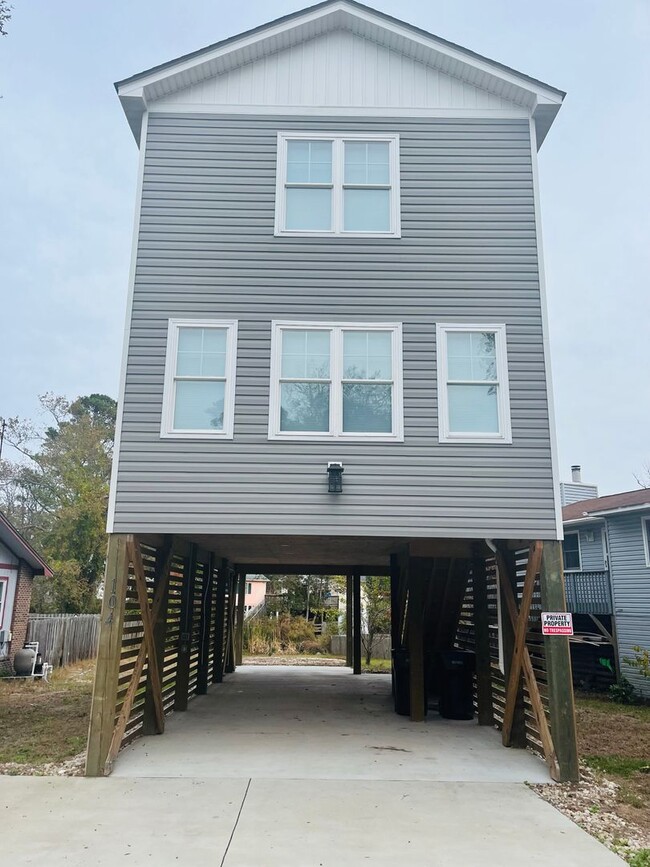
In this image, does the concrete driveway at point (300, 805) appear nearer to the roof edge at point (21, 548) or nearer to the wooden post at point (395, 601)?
the wooden post at point (395, 601)

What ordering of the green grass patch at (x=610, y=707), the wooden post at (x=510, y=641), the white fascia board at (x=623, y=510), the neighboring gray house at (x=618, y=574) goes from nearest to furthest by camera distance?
the wooden post at (x=510, y=641), the green grass patch at (x=610, y=707), the white fascia board at (x=623, y=510), the neighboring gray house at (x=618, y=574)

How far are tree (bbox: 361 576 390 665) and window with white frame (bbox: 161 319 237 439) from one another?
13.0 meters

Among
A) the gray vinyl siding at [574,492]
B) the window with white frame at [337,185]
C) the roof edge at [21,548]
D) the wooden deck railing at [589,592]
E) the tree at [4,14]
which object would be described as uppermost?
the tree at [4,14]

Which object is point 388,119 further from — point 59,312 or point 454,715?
point 59,312

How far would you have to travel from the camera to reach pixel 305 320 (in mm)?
7344

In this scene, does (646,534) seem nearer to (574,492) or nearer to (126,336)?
(574,492)

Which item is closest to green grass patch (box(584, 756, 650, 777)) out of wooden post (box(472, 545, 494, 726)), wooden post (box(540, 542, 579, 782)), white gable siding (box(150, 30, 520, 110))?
wooden post (box(540, 542, 579, 782))

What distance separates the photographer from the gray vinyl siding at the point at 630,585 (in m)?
13.1

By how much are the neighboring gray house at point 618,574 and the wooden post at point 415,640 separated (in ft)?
18.2

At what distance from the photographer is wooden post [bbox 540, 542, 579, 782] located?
20.6ft

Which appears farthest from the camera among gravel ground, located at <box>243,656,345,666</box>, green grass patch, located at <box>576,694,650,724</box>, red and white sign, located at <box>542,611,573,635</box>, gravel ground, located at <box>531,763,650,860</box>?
gravel ground, located at <box>243,656,345,666</box>

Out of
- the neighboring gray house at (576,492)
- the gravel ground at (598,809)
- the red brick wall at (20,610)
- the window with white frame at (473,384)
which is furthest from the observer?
the neighboring gray house at (576,492)

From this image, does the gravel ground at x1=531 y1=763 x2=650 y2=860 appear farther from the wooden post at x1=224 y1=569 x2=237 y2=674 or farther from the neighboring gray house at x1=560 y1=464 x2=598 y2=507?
the neighboring gray house at x1=560 y1=464 x2=598 y2=507

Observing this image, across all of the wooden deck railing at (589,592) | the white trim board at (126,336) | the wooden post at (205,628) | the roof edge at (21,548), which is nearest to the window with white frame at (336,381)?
the white trim board at (126,336)
